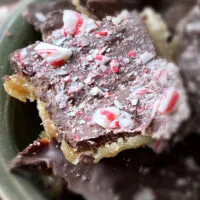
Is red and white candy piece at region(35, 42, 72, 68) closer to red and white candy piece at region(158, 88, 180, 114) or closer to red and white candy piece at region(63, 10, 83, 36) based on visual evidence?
red and white candy piece at region(63, 10, 83, 36)

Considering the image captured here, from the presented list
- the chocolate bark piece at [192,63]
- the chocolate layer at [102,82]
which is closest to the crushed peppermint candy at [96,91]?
the chocolate layer at [102,82]

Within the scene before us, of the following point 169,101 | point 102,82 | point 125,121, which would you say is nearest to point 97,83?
point 102,82

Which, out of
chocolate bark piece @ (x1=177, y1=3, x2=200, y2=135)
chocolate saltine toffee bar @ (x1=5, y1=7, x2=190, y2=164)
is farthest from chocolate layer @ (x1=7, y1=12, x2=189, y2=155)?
chocolate bark piece @ (x1=177, y1=3, x2=200, y2=135)

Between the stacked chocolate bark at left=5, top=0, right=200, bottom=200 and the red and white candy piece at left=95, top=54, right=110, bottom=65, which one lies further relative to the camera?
the red and white candy piece at left=95, top=54, right=110, bottom=65

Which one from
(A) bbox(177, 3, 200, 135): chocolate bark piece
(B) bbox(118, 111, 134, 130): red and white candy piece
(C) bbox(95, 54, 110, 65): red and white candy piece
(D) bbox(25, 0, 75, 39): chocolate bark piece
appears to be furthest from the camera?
(D) bbox(25, 0, 75, 39): chocolate bark piece

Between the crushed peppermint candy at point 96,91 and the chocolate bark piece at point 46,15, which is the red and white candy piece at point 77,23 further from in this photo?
the crushed peppermint candy at point 96,91

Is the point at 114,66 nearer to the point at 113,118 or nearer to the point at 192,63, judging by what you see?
the point at 113,118
